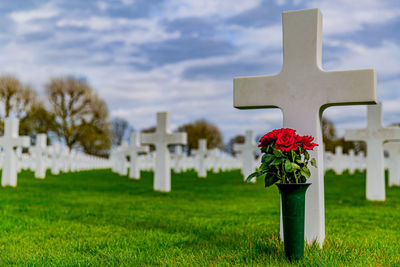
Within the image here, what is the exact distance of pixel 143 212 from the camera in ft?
28.4

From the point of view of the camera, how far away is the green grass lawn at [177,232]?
465 centimetres

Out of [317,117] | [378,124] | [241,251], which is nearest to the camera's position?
[241,251]

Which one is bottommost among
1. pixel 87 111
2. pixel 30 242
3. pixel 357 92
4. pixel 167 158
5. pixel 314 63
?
pixel 30 242

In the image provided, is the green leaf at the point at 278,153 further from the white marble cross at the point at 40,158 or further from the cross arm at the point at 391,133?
the white marble cross at the point at 40,158

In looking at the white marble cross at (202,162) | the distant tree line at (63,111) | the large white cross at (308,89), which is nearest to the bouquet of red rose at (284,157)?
the large white cross at (308,89)

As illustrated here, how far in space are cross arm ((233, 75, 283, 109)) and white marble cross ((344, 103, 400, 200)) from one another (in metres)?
6.83

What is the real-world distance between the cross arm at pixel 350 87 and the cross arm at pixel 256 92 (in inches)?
24.3

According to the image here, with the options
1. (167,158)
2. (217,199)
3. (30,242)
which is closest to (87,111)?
(167,158)

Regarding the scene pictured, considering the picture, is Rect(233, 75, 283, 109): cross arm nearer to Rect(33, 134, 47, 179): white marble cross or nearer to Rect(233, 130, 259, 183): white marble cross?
Rect(233, 130, 259, 183): white marble cross

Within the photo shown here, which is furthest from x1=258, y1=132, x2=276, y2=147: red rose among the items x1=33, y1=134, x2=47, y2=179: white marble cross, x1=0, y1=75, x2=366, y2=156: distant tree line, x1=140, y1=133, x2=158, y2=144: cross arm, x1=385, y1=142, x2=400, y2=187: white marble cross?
x1=0, y1=75, x2=366, y2=156: distant tree line

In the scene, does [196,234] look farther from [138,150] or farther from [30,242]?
[138,150]

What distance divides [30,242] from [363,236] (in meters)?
4.66

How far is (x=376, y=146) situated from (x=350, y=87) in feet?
22.7

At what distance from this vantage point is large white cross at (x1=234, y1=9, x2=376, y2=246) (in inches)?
201
